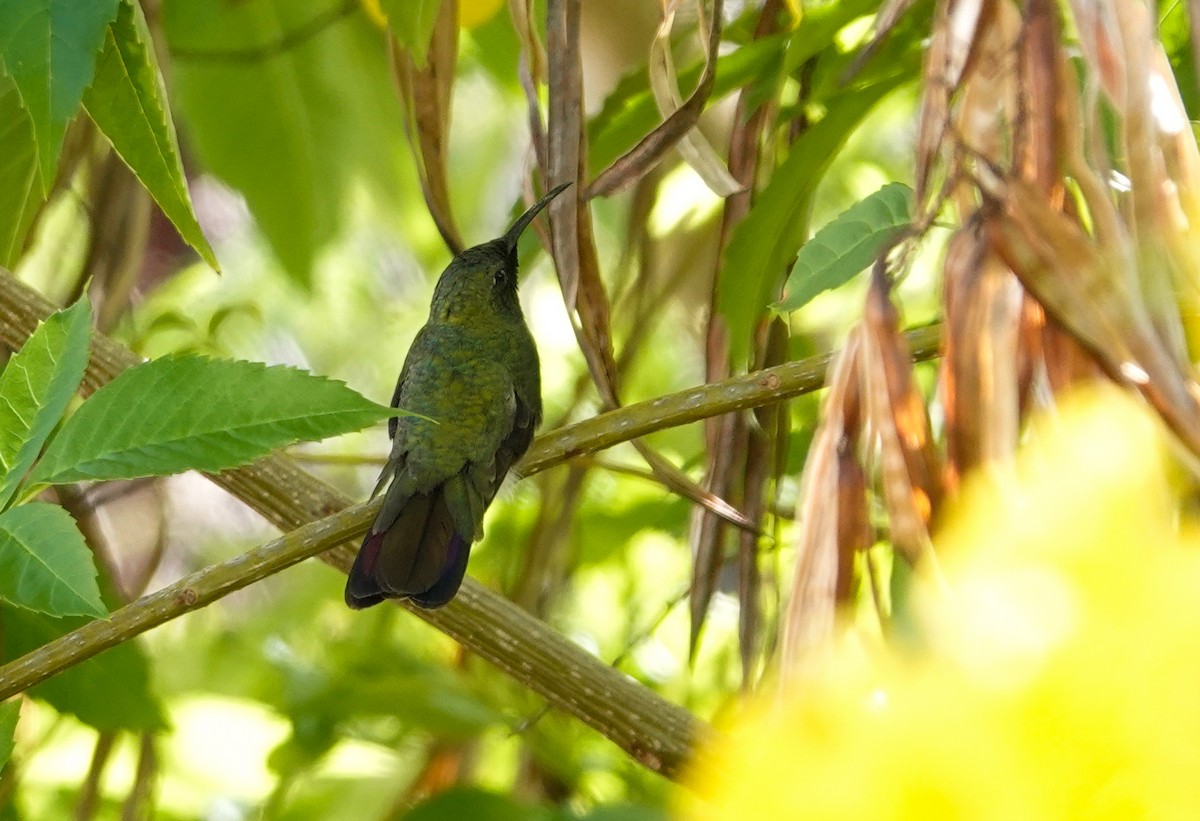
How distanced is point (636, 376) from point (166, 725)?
1.48 m

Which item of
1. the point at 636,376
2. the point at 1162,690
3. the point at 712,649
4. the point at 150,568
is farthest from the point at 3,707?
the point at 636,376

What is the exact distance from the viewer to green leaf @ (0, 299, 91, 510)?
876mm

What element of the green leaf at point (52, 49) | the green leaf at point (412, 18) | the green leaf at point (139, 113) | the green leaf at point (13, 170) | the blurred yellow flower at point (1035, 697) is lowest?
the blurred yellow flower at point (1035, 697)

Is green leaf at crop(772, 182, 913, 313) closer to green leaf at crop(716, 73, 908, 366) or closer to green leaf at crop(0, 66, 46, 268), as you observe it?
green leaf at crop(716, 73, 908, 366)

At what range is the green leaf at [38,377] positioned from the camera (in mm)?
876

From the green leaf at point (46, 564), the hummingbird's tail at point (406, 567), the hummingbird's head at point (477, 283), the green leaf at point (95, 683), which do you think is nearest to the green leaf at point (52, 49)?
the green leaf at point (46, 564)

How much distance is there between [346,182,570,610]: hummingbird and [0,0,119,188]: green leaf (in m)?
0.47

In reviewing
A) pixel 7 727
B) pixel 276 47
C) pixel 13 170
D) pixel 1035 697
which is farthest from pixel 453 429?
pixel 1035 697

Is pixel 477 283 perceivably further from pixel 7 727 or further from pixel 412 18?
pixel 7 727

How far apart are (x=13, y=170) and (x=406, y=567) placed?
2.16 ft

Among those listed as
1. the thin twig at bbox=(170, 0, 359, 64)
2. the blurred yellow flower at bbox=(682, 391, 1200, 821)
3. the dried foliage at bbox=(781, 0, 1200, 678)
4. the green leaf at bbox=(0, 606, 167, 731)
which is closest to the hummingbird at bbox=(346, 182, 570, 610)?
the green leaf at bbox=(0, 606, 167, 731)

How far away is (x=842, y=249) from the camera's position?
93cm

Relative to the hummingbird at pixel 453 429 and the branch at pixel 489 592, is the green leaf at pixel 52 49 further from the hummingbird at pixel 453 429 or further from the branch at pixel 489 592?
the hummingbird at pixel 453 429

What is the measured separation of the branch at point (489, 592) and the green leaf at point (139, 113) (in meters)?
0.23
